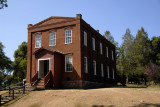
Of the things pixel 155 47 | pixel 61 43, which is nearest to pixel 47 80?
pixel 61 43

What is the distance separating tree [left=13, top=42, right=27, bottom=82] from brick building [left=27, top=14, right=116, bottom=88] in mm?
22185

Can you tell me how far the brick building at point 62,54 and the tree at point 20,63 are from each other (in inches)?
873

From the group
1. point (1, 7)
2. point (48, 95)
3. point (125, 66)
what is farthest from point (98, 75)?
point (125, 66)

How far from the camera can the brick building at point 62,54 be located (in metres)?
21.0

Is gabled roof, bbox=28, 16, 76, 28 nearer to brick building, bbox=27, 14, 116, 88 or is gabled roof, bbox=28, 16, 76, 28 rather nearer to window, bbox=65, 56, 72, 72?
brick building, bbox=27, 14, 116, 88

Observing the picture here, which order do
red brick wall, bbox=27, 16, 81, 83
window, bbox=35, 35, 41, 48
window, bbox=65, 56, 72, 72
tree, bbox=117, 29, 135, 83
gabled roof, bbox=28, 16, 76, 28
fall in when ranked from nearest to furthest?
red brick wall, bbox=27, 16, 81, 83, window, bbox=65, 56, 72, 72, gabled roof, bbox=28, 16, 76, 28, window, bbox=35, 35, 41, 48, tree, bbox=117, 29, 135, 83

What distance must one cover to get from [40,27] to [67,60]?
5.72 metres

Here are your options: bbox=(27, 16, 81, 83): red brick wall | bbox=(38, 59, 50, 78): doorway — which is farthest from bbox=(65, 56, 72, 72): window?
bbox=(38, 59, 50, 78): doorway

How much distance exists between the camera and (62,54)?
22.2 m

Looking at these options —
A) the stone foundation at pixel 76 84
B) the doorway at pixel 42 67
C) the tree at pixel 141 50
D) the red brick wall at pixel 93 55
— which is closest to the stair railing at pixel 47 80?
the stone foundation at pixel 76 84

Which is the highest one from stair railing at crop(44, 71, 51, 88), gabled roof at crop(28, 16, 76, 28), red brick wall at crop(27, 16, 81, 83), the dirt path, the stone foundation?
gabled roof at crop(28, 16, 76, 28)

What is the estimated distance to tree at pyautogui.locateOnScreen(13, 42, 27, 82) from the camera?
45.4 metres

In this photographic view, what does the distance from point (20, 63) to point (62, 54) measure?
1045 inches

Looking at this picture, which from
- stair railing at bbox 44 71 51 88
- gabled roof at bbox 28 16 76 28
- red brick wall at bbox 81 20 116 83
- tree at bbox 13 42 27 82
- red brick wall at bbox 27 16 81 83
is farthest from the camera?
tree at bbox 13 42 27 82
